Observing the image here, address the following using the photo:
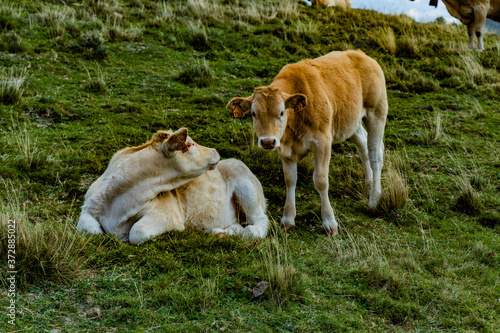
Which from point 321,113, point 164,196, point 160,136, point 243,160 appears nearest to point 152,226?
point 164,196

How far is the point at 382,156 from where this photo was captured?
30.1 ft

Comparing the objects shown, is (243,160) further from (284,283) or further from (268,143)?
(284,283)

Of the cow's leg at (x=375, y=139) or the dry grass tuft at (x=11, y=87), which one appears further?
the dry grass tuft at (x=11, y=87)

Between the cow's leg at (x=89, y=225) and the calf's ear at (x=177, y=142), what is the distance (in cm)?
128

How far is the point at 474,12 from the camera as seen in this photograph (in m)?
18.2

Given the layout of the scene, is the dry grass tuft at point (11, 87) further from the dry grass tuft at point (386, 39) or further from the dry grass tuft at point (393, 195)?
the dry grass tuft at point (386, 39)

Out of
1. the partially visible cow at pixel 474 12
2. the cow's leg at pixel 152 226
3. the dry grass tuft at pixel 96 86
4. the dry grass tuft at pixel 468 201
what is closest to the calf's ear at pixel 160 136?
the cow's leg at pixel 152 226

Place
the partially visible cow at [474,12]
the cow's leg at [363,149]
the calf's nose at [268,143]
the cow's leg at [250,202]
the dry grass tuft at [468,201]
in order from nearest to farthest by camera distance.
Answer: the calf's nose at [268,143] < the cow's leg at [250,202] < the dry grass tuft at [468,201] < the cow's leg at [363,149] < the partially visible cow at [474,12]

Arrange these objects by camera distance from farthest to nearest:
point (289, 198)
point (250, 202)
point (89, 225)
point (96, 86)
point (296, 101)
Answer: point (96, 86) → point (289, 198) → point (250, 202) → point (296, 101) → point (89, 225)

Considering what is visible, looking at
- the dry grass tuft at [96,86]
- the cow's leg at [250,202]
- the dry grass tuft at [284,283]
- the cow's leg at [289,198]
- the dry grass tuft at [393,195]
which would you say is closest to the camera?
the dry grass tuft at [284,283]

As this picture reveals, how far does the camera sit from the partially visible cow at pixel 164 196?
6.09 m

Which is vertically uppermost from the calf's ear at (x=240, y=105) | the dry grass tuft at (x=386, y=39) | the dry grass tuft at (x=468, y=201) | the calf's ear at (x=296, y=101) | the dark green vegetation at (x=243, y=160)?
the calf's ear at (x=296, y=101)

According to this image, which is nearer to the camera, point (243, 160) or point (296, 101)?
point (296, 101)

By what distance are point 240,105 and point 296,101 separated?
2.70ft
